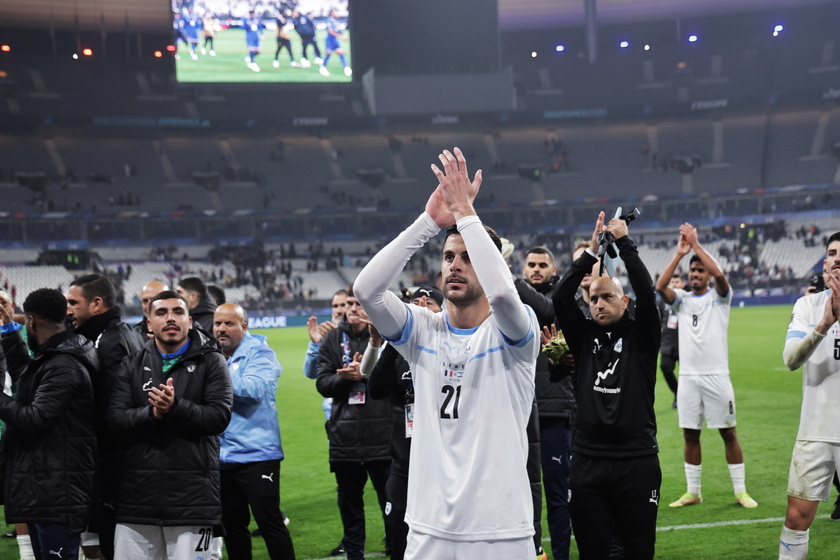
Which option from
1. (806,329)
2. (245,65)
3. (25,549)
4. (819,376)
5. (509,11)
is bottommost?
(25,549)

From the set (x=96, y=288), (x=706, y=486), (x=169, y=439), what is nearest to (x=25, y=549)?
(x=96, y=288)

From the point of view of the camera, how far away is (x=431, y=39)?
5928 centimetres

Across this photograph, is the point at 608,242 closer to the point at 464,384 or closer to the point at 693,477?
the point at 464,384

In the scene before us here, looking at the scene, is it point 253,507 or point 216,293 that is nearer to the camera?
point 253,507

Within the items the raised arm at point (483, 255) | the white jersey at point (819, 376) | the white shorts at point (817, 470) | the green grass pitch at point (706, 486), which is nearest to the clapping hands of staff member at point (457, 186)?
the raised arm at point (483, 255)

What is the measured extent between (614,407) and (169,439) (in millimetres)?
2674

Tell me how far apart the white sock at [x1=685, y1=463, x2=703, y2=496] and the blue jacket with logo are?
4.47 meters

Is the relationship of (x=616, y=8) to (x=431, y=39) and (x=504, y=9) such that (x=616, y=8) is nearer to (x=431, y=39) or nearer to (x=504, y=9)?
(x=504, y=9)

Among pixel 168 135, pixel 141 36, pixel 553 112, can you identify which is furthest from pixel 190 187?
pixel 553 112

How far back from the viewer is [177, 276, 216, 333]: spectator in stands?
7.48 m

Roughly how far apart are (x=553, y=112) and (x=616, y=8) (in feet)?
28.9

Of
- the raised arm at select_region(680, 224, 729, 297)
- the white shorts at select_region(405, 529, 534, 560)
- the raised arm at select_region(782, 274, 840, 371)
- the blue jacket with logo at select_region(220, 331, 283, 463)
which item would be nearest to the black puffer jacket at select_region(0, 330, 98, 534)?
the blue jacket with logo at select_region(220, 331, 283, 463)

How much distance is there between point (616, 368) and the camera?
5.30 metres

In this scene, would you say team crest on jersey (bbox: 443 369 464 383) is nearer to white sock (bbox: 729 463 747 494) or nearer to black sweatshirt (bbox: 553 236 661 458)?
black sweatshirt (bbox: 553 236 661 458)
